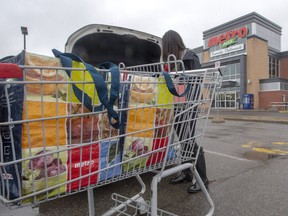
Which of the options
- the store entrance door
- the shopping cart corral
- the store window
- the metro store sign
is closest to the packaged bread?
the shopping cart corral

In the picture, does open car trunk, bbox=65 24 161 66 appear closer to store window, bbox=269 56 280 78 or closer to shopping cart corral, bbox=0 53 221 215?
shopping cart corral, bbox=0 53 221 215

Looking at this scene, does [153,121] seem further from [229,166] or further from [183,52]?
[229,166]

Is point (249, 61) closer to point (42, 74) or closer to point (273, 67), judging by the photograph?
point (273, 67)

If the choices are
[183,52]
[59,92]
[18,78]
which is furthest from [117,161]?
[183,52]

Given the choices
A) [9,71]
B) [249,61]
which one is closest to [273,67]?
[249,61]

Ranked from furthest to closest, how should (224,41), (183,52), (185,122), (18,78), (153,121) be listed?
(224,41)
(183,52)
(185,122)
(153,121)
(18,78)

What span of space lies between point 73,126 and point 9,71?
450mm

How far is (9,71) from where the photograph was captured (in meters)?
1.12

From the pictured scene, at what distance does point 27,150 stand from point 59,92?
33cm

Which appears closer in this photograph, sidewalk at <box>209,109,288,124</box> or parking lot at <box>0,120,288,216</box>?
parking lot at <box>0,120,288,216</box>

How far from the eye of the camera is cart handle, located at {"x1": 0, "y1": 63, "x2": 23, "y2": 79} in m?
1.10

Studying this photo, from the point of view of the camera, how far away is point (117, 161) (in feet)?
5.41

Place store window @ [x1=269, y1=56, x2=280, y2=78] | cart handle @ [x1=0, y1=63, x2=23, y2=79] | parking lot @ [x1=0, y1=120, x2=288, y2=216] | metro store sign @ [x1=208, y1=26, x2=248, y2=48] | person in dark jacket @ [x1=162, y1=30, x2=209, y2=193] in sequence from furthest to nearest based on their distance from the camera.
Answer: store window @ [x1=269, y1=56, x2=280, y2=78], metro store sign @ [x1=208, y1=26, x2=248, y2=48], person in dark jacket @ [x1=162, y1=30, x2=209, y2=193], parking lot @ [x1=0, y1=120, x2=288, y2=216], cart handle @ [x1=0, y1=63, x2=23, y2=79]

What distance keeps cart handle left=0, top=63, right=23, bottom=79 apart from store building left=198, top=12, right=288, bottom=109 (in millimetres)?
28340
